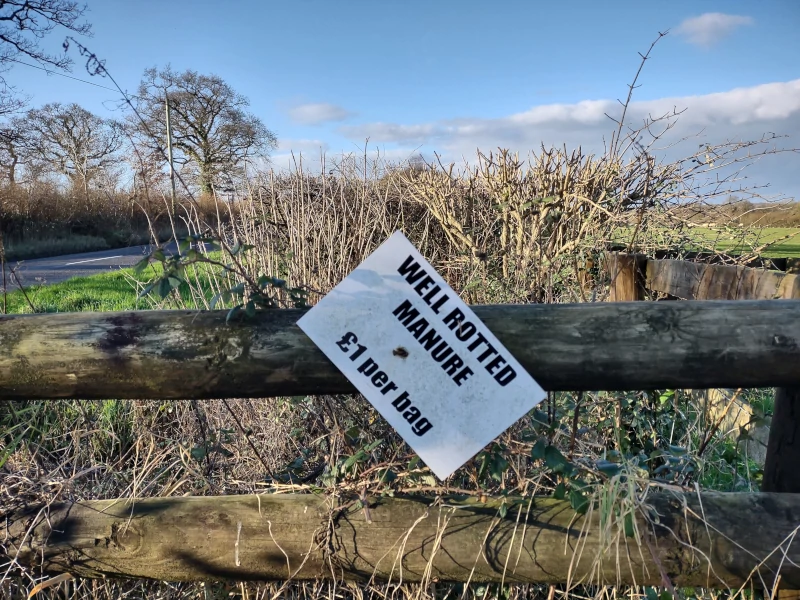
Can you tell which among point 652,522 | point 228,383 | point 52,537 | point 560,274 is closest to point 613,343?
point 652,522

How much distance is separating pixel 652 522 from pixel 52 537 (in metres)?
1.74

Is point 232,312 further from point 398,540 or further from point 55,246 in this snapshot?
point 55,246

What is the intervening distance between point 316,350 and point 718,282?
2277 millimetres

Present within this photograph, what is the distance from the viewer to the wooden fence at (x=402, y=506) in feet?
4.47

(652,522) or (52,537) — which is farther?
(52,537)

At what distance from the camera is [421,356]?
4.29ft

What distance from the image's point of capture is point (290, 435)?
232cm

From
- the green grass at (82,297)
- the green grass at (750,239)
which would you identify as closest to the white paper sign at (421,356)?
A: the green grass at (750,239)

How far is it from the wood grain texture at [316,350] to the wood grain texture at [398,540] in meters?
0.43

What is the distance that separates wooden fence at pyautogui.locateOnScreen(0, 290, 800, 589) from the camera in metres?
1.36

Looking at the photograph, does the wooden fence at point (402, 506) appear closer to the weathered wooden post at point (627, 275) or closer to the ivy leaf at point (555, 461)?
the ivy leaf at point (555, 461)

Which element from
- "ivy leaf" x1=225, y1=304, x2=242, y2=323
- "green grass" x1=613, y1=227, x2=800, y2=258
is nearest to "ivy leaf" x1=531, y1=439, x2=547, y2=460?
"ivy leaf" x1=225, y1=304, x2=242, y2=323

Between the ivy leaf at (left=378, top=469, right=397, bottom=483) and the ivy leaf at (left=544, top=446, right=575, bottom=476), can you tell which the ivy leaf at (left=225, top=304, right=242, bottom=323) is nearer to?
the ivy leaf at (left=378, top=469, right=397, bottom=483)

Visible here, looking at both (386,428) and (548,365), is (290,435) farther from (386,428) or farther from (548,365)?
(548,365)
